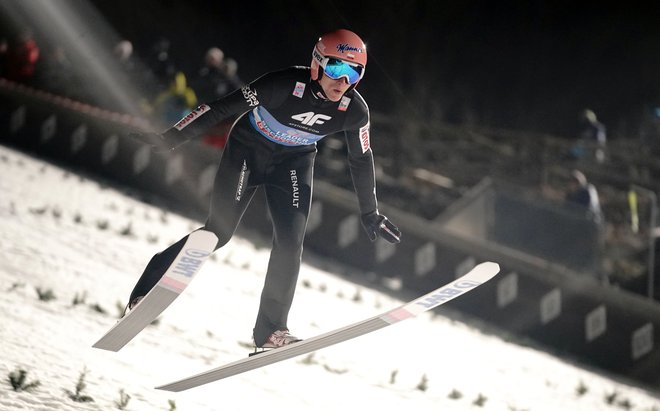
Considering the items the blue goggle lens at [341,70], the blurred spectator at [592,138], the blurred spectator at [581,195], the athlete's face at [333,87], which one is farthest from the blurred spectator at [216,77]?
the blurred spectator at [592,138]

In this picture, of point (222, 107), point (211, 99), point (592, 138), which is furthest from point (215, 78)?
point (592, 138)

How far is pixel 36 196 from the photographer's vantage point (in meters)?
10.7

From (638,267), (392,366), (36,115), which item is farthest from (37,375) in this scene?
(36,115)

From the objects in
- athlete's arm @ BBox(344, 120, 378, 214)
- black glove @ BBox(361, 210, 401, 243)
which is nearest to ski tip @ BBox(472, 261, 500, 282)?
black glove @ BBox(361, 210, 401, 243)

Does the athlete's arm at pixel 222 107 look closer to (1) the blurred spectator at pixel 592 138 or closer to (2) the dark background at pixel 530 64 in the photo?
(1) the blurred spectator at pixel 592 138

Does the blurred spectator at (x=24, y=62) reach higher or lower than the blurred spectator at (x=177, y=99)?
higher

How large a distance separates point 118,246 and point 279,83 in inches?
177

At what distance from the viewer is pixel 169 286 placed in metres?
5.21

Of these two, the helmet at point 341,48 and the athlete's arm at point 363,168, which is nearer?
the helmet at point 341,48

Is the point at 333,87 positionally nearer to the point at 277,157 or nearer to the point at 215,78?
the point at 277,157

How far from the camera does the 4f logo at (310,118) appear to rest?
529cm

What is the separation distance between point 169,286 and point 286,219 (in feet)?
2.30

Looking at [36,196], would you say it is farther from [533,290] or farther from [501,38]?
[501,38]

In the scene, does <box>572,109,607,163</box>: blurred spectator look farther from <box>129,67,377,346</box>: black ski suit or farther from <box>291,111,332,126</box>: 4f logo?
<box>291,111,332,126</box>: 4f logo
